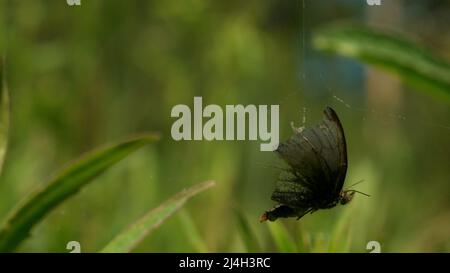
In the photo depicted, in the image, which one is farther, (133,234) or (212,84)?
(212,84)

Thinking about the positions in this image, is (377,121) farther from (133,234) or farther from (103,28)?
(133,234)

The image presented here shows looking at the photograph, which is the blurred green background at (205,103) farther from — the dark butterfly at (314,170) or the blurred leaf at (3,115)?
the blurred leaf at (3,115)

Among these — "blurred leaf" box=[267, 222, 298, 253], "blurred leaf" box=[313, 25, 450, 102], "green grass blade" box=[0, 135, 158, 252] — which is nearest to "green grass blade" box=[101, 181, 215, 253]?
"green grass blade" box=[0, 135, 158, 252]

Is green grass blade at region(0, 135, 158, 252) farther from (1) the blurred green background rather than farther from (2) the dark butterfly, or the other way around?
(1) the blurred green background

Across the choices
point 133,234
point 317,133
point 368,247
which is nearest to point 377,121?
point 368,247

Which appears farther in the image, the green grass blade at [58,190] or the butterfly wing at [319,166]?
the butterfly wing at [319,166]

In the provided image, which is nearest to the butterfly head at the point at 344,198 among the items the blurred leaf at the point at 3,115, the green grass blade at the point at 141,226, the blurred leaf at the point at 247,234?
the blurred leaf at the point at 247,234
